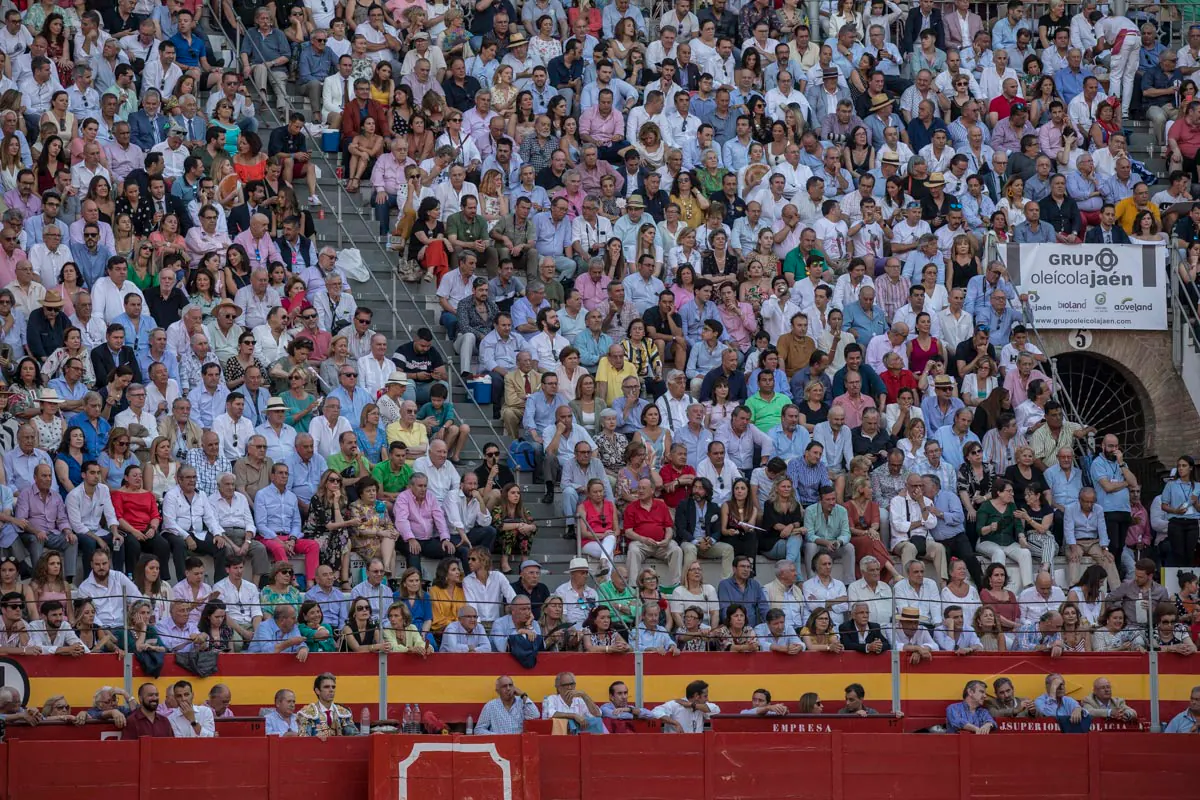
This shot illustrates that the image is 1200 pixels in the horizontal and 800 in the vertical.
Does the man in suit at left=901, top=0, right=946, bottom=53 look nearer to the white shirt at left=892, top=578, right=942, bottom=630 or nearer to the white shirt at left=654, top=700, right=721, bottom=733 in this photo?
the white shirt at left=892, top=578, right=942, bottom=630

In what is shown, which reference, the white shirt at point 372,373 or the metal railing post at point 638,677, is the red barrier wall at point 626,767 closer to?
the metal railing post at point 638,677

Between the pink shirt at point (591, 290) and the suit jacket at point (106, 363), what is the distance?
17.0ft

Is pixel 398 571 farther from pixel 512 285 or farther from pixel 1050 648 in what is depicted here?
pixel 1050 648

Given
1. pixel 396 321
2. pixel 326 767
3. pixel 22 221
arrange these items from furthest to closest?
pixel 396 321
pixel 22 221
pixel 326 767

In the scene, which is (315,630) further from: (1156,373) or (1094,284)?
(1156,373)

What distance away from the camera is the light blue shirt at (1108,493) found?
23.0 meters

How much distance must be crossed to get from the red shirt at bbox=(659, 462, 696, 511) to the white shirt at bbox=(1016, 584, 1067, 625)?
3356 mm

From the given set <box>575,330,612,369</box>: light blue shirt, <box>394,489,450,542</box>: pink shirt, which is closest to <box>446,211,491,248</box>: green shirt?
<box>575,330,612,369</box>: light blue shirt

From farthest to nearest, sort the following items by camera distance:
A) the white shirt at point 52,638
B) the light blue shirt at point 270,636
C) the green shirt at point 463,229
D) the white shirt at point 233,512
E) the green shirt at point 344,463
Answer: the green shirt at point 463,229 < the green shirt at point 344,463 < the white shirt at point 233,512 < the light blue shirt at point 270,636 < the white shirt at point 52,638

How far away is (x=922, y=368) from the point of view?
78.0 feet

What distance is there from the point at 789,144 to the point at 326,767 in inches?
429

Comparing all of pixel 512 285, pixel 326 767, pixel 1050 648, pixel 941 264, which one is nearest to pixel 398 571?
pixel 326 767

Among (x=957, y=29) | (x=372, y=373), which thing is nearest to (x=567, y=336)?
(x=372, y=373)

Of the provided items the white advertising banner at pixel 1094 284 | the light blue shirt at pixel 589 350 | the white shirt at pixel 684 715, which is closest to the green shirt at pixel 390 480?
the light blue shirt at pixel 589 350
